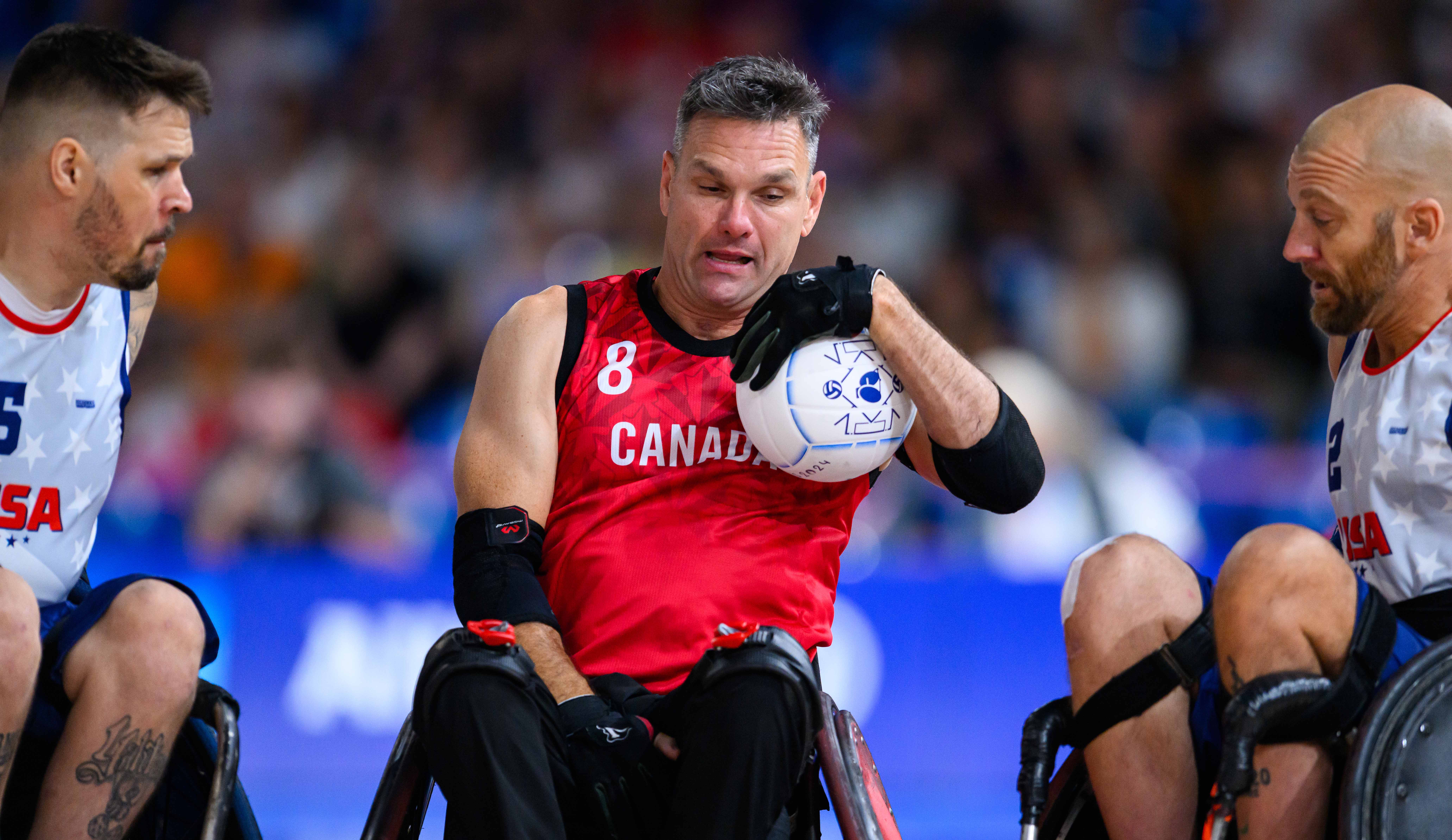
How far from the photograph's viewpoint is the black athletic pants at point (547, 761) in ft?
6.98

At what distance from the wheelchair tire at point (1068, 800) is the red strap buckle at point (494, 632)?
41.6 inches

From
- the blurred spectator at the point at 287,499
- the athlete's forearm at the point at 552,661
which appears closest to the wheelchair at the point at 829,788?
the athlete's forearm at the point at 552,661

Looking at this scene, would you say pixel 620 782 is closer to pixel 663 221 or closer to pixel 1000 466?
pixel 1000 466

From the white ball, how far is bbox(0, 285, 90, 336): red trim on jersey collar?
1.35m

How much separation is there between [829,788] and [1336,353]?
152 centimetres

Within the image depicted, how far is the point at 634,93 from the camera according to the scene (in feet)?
25.7

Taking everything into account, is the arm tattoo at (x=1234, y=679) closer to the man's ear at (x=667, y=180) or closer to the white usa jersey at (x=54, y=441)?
the man's ear at (x=667, y=180)

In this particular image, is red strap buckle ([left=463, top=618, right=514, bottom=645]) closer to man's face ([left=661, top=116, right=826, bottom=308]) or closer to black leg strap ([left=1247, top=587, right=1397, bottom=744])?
man's face ([left=661, top=116, right=826, bottom=308])

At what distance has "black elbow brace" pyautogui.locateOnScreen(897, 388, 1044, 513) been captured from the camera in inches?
104

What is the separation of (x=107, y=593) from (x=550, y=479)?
0.86 meters

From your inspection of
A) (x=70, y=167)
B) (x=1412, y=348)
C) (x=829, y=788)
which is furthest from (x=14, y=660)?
(x=1412, y=348)

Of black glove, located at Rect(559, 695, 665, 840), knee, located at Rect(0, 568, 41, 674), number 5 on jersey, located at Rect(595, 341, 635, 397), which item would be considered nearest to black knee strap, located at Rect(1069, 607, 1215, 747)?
black glove, located at Rect(559, 695, 665, 840)

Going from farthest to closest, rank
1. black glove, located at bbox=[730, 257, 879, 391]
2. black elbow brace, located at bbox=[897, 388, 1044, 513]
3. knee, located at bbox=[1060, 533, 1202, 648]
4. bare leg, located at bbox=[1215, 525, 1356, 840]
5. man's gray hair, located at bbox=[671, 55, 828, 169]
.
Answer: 1. man's gray hair, located at bbox=[671, 55, 828, 169]
2. black elbow brace, located at bbox=[897, 388, 1044, 513]
3. black glove, located at bbox=[730, 257, 879, 391]
4. knee, located at bbox=[1060, 533, 1202, 648]
5. bare leg, located at bbox=[1215, 525, 1356, 840]

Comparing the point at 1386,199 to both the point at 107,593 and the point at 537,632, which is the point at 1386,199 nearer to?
the point at 537,632
